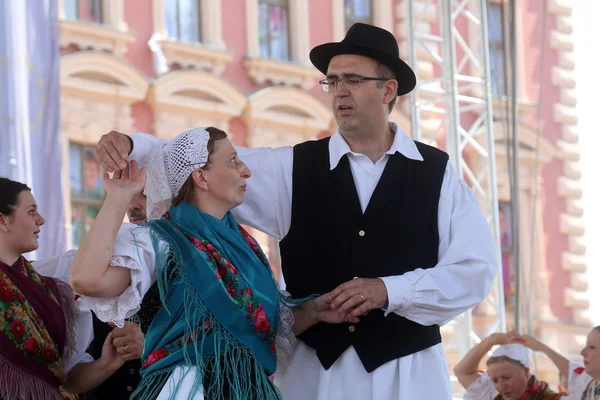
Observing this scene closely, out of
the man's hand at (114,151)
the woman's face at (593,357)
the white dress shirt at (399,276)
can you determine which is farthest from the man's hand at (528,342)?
the man's hand at (114,151)

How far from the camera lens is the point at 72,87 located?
11.0 m

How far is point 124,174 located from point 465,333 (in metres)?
6.29

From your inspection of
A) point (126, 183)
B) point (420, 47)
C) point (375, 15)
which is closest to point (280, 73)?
point (375, 15)

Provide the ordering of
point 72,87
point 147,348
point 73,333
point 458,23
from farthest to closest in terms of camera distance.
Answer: point 458,23, point 72,87, point 73,333, point 147,348

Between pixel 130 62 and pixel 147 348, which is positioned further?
pixel 130 62

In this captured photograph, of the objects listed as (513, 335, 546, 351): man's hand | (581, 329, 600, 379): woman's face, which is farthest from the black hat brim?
(513, 335, 546, 351): man's hand

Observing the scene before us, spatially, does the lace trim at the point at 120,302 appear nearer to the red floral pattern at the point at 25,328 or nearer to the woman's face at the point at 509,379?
the red floral pattern at the point at 25,328

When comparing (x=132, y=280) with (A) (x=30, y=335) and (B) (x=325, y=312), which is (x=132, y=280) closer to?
(B) (x=325, y=312)

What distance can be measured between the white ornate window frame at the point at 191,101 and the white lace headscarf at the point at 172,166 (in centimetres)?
861

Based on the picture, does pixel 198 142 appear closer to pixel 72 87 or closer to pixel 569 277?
pixel 72 87

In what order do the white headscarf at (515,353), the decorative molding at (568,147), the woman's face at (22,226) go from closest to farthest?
the woman's face at (22,226) → the white headscarf at (515,353) → the decorative molding at (568,147)

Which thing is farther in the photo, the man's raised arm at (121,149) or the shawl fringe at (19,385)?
the shawl fringe at (19,385)

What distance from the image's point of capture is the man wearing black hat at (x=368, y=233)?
306cm

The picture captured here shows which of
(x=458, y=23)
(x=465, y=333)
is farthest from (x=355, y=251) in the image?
(x=458, y=23)
